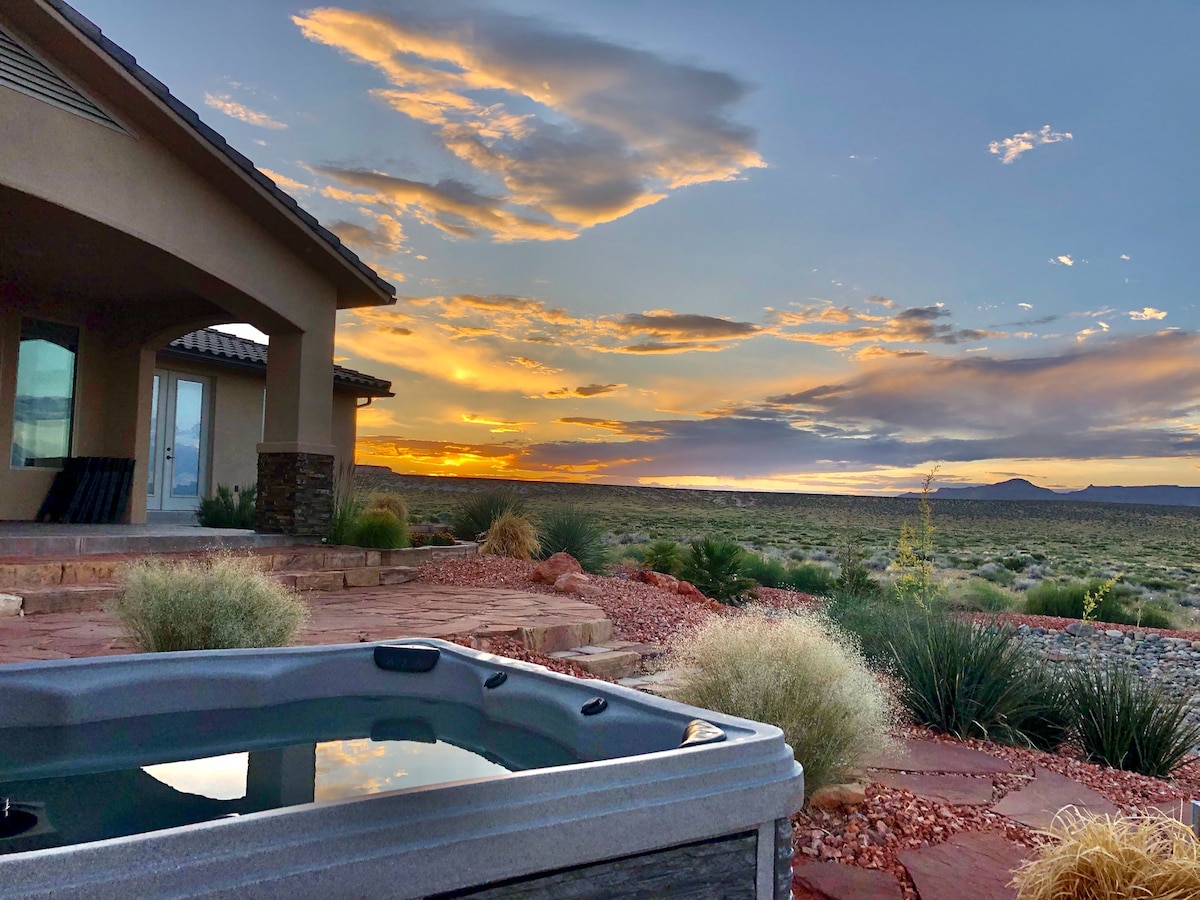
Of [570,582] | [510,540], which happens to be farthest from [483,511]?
[570,582]

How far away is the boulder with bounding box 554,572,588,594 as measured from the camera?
8.77 m

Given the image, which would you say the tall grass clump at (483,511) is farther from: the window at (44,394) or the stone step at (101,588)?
the window at (44,394)

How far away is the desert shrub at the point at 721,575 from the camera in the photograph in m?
11.2

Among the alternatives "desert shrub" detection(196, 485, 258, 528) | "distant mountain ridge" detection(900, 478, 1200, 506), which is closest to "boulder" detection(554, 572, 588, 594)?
"desert shrub" detection(196, 485, 258, 528)

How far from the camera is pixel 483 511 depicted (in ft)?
42.9

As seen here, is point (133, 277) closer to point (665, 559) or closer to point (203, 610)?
point (203, 610)

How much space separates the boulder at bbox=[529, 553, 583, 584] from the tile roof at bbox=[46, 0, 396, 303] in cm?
391

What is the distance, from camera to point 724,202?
34.5ft

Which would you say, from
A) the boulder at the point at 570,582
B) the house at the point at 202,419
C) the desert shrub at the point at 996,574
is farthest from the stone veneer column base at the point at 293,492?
the desert shrub at the point at 996,574

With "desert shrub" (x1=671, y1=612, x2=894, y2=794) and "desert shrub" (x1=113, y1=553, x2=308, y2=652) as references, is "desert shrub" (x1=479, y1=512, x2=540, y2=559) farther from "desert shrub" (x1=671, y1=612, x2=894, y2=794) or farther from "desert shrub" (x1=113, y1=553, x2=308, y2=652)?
"desert shrub" (x1=671, y1=612, x2=894, y2=794)

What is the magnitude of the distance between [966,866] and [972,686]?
2182 mm

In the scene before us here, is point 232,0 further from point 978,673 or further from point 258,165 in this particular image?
point 978,673

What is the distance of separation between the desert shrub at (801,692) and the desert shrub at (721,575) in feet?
24.2

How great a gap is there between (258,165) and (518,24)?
3104 mm
